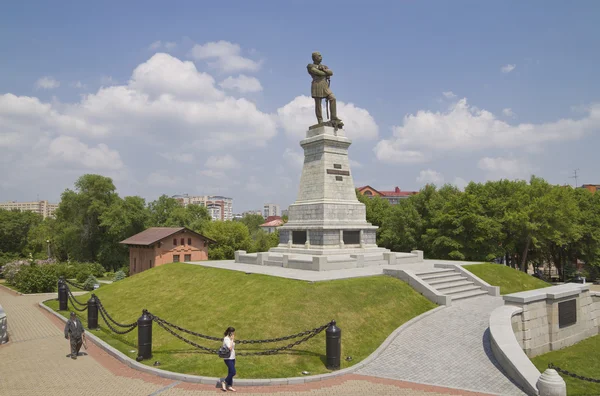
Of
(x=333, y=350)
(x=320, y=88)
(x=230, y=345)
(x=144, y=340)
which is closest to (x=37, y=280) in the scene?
(x=144, y=340)

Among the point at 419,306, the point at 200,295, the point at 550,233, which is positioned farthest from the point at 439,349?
the point at 550,233

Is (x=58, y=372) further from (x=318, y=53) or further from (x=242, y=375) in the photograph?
(x=318, y=53)

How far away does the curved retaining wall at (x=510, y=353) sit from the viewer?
9266 mm

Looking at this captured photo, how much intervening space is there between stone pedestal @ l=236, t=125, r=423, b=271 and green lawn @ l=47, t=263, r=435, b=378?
578 centimetres

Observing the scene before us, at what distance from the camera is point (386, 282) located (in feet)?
54.9

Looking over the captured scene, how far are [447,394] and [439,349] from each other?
2855 mm

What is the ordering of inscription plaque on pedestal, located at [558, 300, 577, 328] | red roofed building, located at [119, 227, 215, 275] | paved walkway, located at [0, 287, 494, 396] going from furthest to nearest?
1. red roofed building, located at [119, 227, 215, 275]
2. inscription plaque on pedestal, located at [558, 300, 577, 328]
3. paved walkway, located at [0, 287, 494, 396]

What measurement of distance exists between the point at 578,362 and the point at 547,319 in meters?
1.61

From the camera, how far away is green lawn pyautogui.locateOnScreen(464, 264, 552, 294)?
20516 mm

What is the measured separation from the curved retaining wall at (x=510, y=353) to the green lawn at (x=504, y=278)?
27.9ft

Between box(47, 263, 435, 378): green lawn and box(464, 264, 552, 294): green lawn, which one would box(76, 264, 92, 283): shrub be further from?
box(464, 264, 552, 294): green lawn

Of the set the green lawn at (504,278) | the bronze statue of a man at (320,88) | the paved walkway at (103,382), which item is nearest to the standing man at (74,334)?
the paved walkway at (103,382)

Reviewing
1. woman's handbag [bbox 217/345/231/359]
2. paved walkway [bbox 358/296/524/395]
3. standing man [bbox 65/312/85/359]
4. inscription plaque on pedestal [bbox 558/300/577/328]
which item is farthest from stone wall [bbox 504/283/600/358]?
standing man [bbox 65/312/85/359]

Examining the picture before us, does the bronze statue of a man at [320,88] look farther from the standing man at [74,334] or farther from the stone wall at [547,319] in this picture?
the standing man at [74,334]
